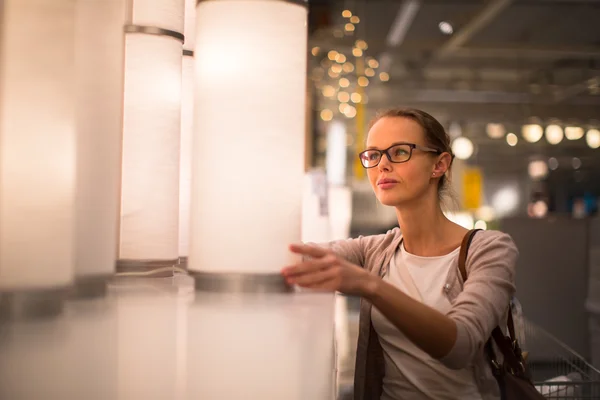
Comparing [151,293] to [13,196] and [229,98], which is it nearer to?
[229,98]

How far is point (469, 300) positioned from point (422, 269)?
316 millimetres

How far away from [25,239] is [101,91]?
22 cm

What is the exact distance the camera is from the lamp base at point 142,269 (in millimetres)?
1395

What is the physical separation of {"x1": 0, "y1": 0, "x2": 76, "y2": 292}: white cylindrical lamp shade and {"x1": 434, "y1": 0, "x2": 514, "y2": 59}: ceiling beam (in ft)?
23.0

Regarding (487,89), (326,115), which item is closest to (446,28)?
(326,115)

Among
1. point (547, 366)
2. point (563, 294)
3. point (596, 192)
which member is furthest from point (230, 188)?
point (596, 192)

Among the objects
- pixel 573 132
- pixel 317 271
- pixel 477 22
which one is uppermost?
pixel 477 22

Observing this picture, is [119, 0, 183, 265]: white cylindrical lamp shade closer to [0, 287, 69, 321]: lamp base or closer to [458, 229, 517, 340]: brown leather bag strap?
[0, 287, 69, 321]: lamp base

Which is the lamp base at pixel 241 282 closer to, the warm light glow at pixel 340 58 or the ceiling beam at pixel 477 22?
the ceiling beam at pixel 477 22

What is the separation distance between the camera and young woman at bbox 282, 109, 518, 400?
1.48 metres

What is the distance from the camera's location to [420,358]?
1.63 m

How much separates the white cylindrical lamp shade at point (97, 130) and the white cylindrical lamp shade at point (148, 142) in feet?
1.63

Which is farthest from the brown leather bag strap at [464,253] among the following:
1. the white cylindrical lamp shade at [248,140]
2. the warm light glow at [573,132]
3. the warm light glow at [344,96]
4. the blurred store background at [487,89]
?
the warm light glow at [573,132]

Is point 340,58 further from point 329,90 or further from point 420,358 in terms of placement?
point 420,358
